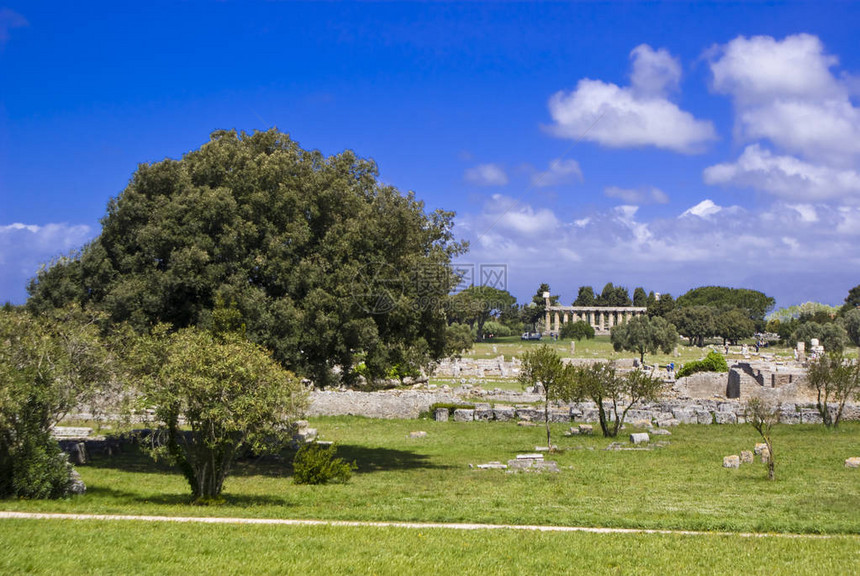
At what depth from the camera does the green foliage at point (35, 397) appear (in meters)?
14.8

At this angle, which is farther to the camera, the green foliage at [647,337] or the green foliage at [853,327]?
the green foliage at [853,327]

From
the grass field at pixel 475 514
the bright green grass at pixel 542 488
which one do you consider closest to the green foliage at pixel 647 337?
the bright green grass at pixel 542 488

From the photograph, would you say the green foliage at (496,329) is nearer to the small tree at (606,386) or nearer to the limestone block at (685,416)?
the limestone block at (685,416)

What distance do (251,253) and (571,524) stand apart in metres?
13.7

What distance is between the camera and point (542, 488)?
19.6 metres

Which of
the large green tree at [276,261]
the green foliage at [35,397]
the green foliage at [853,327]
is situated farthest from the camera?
the green foliage at [853,327]

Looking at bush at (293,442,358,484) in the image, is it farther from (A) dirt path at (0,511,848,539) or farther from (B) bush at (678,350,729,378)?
(B) bush at (678,350,729,378)

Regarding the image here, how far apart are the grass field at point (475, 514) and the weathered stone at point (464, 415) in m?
9.12

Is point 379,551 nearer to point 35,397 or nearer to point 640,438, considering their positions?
point 35,397

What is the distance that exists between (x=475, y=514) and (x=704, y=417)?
25608 mm

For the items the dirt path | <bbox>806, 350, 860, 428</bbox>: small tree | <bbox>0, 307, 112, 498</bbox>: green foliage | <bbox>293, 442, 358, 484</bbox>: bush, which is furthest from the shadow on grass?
<bbox>806, 350, 860, 428</bbox>: small tree

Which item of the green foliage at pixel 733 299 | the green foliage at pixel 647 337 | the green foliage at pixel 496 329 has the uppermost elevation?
the green foliage at pixel 733 299

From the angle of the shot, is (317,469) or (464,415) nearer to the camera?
(317,469)

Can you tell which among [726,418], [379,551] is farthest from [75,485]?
[726,418]
